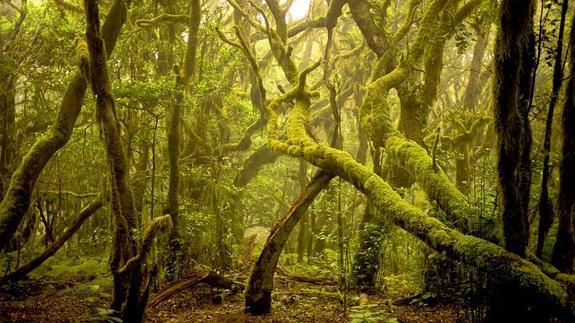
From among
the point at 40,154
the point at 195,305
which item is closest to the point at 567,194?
the point at 195,305

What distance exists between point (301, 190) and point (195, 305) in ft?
10.3

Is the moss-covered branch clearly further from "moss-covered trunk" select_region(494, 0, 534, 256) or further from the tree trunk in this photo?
"moss-covered trunk" select_region(494, 0, 534, 256)

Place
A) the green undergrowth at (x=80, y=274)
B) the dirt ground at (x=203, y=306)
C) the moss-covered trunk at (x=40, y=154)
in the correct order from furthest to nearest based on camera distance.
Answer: the green undergrowth at (x=80, y=274) → the moss-covered trunk at (x=40, y=154) → the dirt ground at (x=203, y=306)

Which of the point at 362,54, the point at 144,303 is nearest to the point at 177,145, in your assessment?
the point at 144,303

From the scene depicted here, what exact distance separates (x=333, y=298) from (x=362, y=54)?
9.72m

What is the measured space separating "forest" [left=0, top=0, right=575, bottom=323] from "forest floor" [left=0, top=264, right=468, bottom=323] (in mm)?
51

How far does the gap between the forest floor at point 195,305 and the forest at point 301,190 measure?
51 mm

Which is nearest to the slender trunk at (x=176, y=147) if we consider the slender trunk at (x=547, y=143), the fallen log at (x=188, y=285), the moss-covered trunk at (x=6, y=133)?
the fallen log at (x=188, y=285)

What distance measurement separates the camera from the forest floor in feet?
21.5

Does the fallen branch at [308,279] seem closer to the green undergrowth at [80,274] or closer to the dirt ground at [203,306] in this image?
the dirt ground at [203,306]

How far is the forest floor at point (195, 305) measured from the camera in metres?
6.55

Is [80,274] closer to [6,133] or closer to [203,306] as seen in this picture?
[203,306]

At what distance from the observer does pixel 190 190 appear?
10977 mm

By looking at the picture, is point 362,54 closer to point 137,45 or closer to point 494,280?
point 137,45
